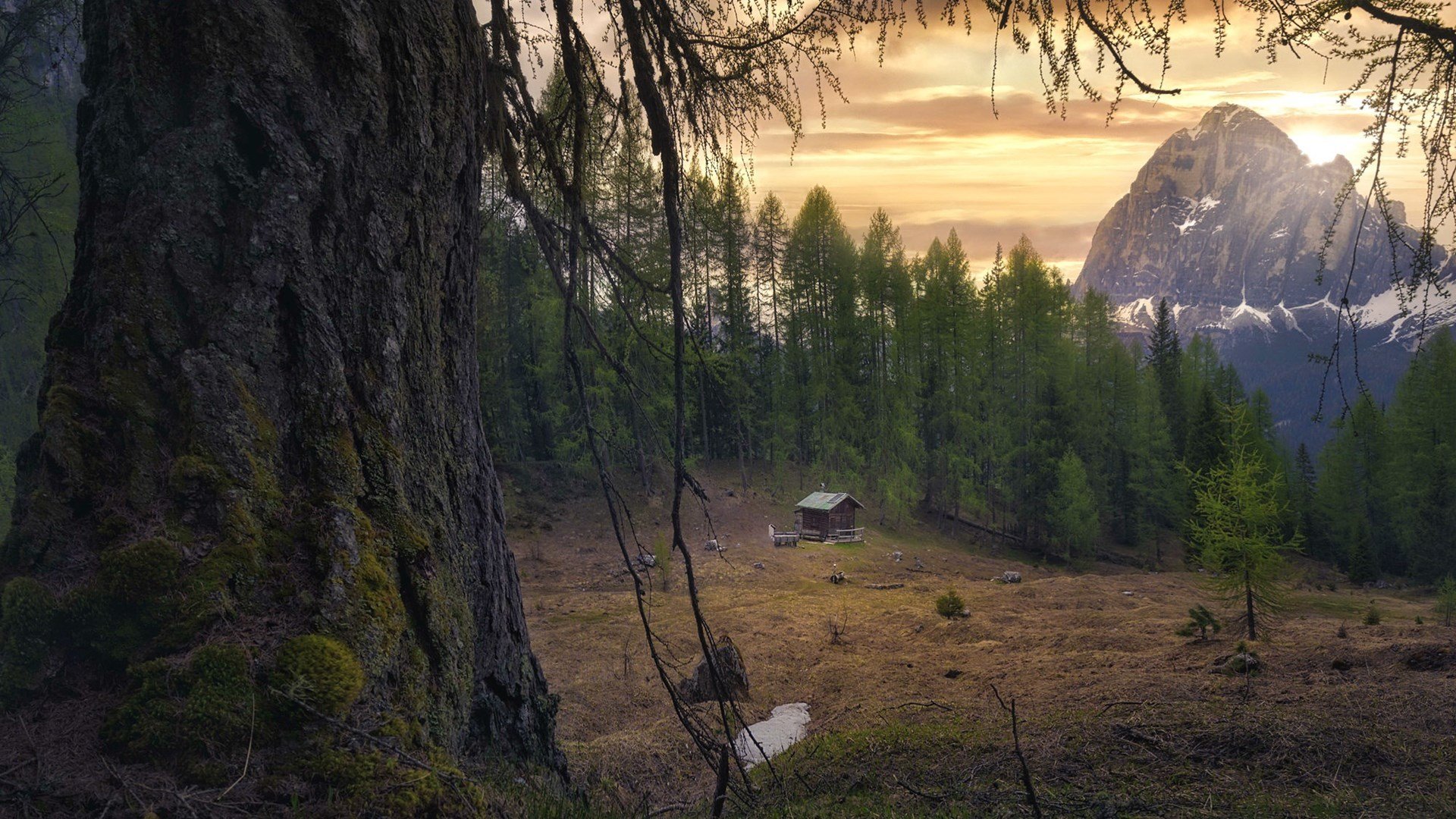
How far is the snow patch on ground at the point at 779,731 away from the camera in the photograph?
6500mm

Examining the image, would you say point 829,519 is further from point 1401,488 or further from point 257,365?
point 1401,488

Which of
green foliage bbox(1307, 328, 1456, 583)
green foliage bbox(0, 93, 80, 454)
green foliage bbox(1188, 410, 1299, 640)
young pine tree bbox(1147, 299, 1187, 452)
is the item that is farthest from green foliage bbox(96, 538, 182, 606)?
young pine tree bbox(1147, 299, 1187, 452)

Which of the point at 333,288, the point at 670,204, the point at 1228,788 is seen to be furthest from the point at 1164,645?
the point at 333,288

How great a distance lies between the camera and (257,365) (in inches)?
83.0

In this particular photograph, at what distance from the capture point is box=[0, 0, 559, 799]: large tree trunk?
1.87 m

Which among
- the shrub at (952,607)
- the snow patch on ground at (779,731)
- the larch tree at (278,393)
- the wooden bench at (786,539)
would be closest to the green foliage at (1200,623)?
the shrub at (952,607)

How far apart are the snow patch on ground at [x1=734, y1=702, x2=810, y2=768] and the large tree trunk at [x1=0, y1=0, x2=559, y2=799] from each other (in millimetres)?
4436

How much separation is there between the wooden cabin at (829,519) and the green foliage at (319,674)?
25.7 metres

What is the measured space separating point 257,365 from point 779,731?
21.2 ft

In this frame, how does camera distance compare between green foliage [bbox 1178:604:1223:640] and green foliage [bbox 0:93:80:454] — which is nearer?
green foliage [bbox 1178:604:1223:640]

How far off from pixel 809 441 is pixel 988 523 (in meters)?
Result: 11.6

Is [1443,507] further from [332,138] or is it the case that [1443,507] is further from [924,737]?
[332,138]

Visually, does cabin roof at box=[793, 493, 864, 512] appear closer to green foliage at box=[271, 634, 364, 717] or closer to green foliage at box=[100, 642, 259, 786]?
green foliage at box=[271, 634, 364, 717]

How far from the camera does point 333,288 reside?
7.52 feet
